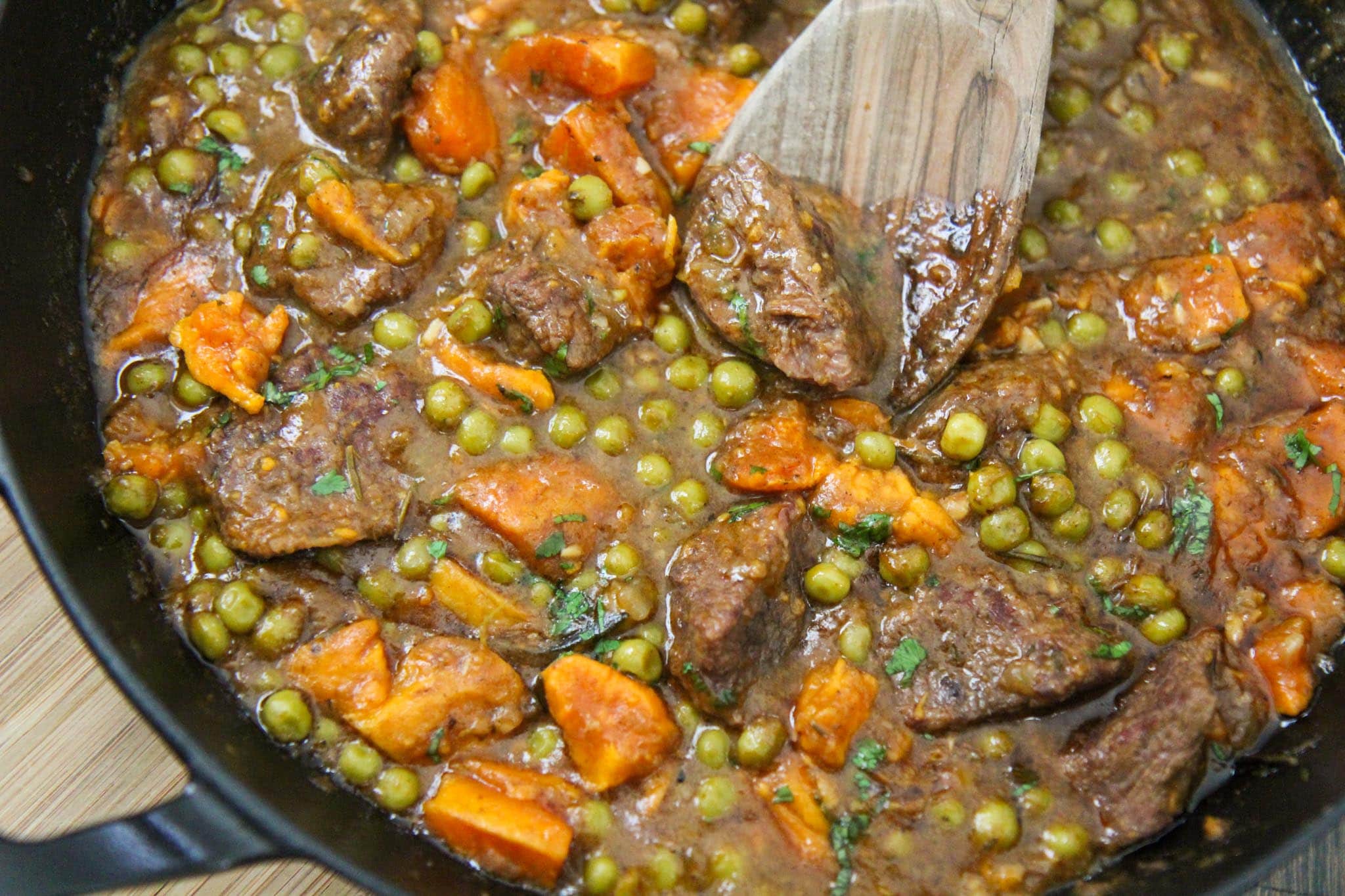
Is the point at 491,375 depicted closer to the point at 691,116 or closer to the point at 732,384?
the point at 732,384

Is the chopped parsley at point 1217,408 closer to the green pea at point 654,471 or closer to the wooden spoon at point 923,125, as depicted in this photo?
the wooden spoon at point 923,125

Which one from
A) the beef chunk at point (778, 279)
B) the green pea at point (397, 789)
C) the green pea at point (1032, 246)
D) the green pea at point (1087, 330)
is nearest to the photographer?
the green pea at point (397, 789)

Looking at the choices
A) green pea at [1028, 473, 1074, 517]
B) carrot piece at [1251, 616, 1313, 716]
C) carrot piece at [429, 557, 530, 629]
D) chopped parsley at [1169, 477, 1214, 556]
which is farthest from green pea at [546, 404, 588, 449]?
carrot piece at [1251, 616, 1313, 716]

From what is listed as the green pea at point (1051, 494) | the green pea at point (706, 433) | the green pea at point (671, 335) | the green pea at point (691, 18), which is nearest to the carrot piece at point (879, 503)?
the green pea at point (1051, 494)

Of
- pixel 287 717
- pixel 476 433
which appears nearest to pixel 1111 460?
pixel 476 433

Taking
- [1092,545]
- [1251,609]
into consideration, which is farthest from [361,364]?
[1251,609]

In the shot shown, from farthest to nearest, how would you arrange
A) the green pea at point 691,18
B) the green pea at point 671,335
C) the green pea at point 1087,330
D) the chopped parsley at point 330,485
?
the green pea at point 691,18
the green pea at point 1087,330
the green pea at point 671,335
the chopped parsley at point 330,485

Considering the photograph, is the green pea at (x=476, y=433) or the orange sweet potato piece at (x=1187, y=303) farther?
the orange sweet potato piece at (x=1187, y=303)

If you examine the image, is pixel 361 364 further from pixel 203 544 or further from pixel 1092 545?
pixel 1092 545
